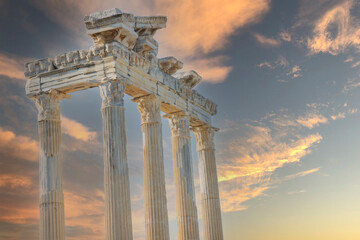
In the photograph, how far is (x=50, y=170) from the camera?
30766 mm

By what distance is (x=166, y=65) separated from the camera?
36.0 meters

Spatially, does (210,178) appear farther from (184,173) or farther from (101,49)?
(101,49)

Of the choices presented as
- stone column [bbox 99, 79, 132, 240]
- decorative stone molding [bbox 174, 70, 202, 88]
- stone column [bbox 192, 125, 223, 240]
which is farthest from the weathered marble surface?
stone column [bbox 192, 125, 223, 240]

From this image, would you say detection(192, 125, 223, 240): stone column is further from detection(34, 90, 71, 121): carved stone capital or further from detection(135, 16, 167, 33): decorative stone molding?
detection(34, 90, 71, 121): carved stone capital

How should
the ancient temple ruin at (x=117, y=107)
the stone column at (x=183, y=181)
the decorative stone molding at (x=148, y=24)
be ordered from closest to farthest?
the ancient temple ruin at (x=117, y=107) → the decorative stone molding at (x=148, y=24) → the stone column at (x=183, y=181)

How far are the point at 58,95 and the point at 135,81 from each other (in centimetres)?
449

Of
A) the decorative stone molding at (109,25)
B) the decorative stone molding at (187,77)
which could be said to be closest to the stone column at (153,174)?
the decorative stone molding at (187,77)

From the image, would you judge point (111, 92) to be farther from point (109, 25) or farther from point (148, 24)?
point (148, 24)

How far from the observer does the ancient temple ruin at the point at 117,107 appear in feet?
97.6

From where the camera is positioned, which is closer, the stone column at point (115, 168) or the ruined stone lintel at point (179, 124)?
the stone column at point (115, 168)

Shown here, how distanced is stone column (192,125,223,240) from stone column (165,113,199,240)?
12.0 feet

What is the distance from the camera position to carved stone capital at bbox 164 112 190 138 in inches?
1495

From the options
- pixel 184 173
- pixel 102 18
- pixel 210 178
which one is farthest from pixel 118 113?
pixel 210 178

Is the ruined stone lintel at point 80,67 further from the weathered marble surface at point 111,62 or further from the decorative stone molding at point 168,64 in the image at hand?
the decorative stone molding at point 168,64
